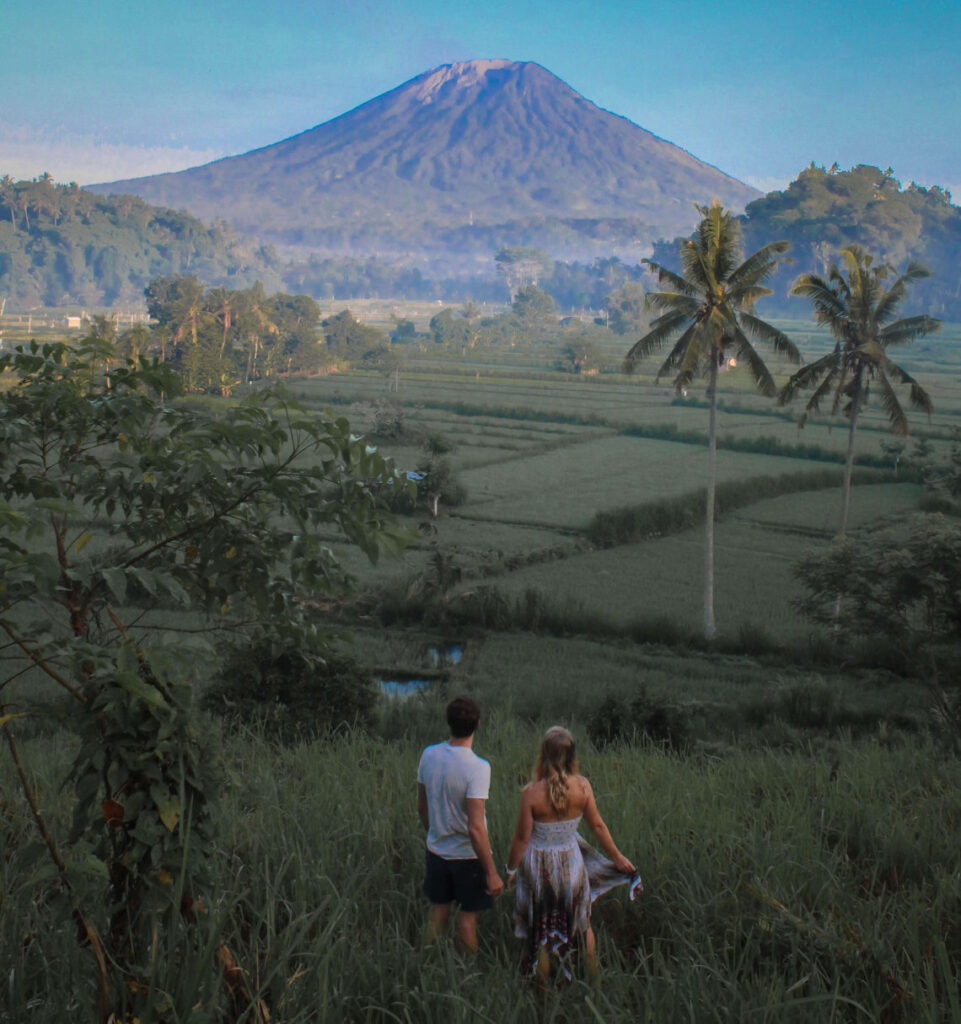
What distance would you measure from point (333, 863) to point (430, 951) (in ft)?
3.33

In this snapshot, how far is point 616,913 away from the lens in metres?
4.52

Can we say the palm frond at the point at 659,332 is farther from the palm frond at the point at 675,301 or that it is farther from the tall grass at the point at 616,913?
the tall grass at the point at 616,913

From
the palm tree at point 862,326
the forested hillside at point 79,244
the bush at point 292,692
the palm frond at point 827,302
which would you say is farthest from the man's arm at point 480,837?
the forested hillside at point 79,244

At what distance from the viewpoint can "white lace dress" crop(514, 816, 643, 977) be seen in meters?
3.97

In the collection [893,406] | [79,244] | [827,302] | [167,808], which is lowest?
[167,808]

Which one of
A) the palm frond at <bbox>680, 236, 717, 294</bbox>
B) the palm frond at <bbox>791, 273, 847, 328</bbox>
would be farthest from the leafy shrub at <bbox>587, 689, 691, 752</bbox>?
the palm frond at <bbox>791, 273, 847, 328</bbox>

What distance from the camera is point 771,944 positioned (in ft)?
12.2

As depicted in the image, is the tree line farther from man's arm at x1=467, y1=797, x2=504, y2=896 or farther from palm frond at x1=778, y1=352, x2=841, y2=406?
man's arm at x1=467, y1=797, x2=504, y2=896

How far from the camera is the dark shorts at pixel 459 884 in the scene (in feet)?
13.6

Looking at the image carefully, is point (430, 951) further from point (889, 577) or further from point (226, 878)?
point (889, 577)

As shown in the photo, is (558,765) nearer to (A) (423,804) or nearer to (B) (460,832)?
(B) (460,832)

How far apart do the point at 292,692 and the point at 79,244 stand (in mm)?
101075

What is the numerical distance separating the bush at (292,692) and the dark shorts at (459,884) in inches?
287

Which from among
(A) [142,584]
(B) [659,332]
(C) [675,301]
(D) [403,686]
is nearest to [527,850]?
(A) [142,584]
